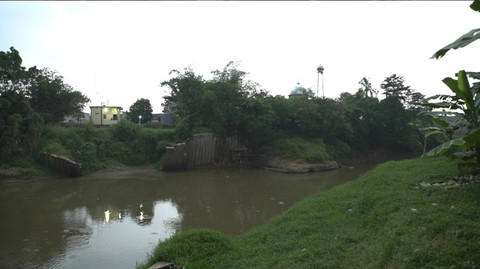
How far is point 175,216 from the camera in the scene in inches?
372

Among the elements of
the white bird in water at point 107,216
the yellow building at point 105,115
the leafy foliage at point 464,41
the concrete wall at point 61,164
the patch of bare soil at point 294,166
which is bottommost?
the white bird in water at point 107,216

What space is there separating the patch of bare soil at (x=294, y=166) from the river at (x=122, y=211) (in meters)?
1.71

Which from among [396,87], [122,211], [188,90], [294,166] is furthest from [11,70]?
[396,87]

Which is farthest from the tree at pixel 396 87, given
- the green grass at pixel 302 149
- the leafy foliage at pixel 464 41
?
the leafy foliage at pixel 464 41

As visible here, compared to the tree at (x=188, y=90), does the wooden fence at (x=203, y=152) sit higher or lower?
lower

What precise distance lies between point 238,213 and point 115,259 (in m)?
4.21

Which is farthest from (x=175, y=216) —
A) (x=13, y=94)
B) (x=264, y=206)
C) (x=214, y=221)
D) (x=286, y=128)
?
A: (x=286, y=128)

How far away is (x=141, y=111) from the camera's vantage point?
34.3m

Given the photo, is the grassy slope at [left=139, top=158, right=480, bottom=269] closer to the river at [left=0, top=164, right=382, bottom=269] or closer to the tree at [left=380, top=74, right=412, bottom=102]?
the river at [left=0, top=164, right=382, bottom=269]

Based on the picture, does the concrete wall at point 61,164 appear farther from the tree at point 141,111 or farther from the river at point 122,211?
the tree at point 141,111

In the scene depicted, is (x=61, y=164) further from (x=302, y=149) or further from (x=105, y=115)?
(x=105, y=115)

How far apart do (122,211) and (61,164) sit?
8.23 metres

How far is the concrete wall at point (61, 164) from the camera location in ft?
52.4

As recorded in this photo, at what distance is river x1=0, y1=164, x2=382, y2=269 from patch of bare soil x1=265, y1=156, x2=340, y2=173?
5.61ft
